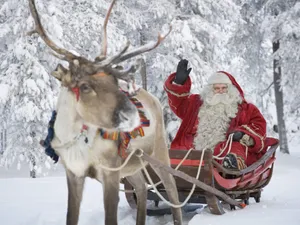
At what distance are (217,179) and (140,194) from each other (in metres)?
0.91

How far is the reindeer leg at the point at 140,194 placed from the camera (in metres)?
4.60

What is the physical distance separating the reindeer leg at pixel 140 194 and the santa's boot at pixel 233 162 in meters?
1.12

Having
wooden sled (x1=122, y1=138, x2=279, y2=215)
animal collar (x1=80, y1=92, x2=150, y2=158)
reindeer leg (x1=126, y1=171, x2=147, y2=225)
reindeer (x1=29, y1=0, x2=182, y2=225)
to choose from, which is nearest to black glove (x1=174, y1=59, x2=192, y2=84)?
wooden sled (x1=122, y1=138, x2=279, y2=215)

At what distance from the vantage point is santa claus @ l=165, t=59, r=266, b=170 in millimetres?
5582

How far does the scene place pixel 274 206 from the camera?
541 cm

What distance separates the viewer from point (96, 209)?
564 centimetres

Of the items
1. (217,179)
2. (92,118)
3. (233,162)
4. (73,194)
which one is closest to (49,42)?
(92,118)

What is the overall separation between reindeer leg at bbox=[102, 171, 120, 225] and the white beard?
99.5 inches

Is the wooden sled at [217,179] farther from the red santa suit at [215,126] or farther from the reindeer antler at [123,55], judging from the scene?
the reindeer antler at [123,55]

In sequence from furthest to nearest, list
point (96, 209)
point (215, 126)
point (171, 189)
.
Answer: point (215, 126)
point (96, 209)
point (171, 189)

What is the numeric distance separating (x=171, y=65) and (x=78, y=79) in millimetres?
9829

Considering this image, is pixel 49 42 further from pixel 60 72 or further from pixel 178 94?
pixel 178 94

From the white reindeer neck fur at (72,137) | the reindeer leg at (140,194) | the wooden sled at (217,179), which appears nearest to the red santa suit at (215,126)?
the wooden sled at (217,179)

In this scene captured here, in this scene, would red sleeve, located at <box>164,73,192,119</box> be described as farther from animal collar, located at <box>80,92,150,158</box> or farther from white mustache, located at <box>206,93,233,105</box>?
animal collar, located at <box>80,92,150,158</box>
